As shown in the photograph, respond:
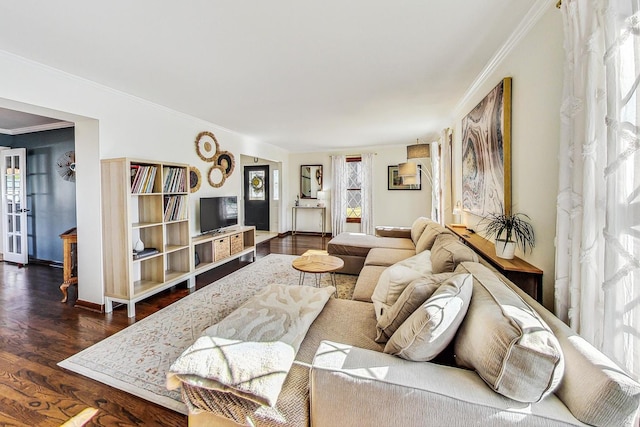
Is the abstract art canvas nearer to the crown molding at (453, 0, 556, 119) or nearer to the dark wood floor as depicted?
the crown molding at (453, 0, 556, 119)

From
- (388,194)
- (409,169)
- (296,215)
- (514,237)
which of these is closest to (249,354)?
(514,237)

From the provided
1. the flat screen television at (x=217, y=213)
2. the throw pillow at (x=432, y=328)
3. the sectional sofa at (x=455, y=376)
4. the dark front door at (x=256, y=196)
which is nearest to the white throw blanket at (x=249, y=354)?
the sectional sofa at (x=455, y=376)

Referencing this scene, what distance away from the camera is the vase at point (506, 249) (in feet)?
6.10

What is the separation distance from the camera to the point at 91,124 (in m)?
2.80

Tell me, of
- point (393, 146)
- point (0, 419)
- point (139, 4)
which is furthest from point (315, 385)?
point (393, 146)

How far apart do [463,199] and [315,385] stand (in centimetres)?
319

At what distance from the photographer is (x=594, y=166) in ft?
3.77

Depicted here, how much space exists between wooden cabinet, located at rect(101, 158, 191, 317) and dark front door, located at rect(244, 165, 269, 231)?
4121 mm

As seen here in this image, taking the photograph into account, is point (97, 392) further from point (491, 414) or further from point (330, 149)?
point (330, 149)

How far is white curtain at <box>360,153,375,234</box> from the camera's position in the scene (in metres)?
6.80

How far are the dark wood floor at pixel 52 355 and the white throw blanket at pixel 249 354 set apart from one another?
1.94ft

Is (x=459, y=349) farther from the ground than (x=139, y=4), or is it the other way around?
(x=139, y=4)

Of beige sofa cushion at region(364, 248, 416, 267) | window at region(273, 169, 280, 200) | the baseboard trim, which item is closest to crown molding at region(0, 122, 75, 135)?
the baseboard trim

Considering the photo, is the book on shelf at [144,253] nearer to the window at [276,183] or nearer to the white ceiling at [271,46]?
the white ceiling at [271,46]
